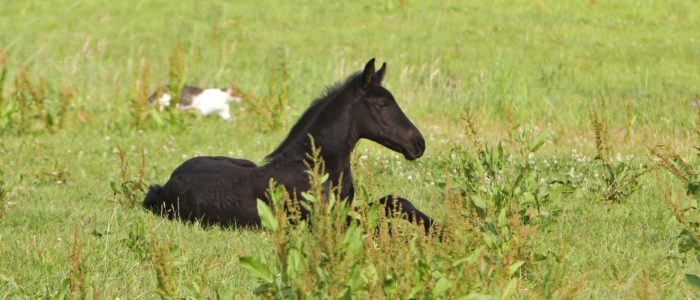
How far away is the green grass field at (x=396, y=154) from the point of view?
239 inches

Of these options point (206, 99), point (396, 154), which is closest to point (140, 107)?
point (206, 99)

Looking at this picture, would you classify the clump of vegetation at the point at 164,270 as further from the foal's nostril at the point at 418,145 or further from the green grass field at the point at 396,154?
the foal's nostril at the point at 418,145

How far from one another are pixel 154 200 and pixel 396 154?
416cm

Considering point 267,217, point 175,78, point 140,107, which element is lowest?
point 140,107

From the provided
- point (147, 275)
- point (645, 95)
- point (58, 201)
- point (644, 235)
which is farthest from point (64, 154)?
point (645, 95)

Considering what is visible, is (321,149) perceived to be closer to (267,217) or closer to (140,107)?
(267,217)

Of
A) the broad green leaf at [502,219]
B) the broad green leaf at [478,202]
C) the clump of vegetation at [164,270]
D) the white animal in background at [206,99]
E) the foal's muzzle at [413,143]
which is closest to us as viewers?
the clump of vegetation at [164,270]

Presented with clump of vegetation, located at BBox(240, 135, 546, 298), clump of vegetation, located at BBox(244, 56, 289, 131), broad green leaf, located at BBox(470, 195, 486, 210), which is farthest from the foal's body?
clump of vegetation, located at BBox(244, 56, 289, 131)

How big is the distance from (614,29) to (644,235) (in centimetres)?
1444

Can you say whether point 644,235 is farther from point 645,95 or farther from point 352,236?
point 645,95

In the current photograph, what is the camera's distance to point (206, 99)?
1625 centimetres

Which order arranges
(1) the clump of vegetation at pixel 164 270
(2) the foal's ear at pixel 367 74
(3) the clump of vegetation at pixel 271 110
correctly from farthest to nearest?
(3) the clump of vegetation at pixel 271 110 < (2) the foal's ear at pixel 367 74 < (1) the clump of vegetation at pixel 164 270

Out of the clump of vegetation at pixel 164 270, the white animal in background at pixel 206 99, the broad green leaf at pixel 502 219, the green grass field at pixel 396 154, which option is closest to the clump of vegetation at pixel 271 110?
the green grass field at pixel 396 154

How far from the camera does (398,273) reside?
190 inches
